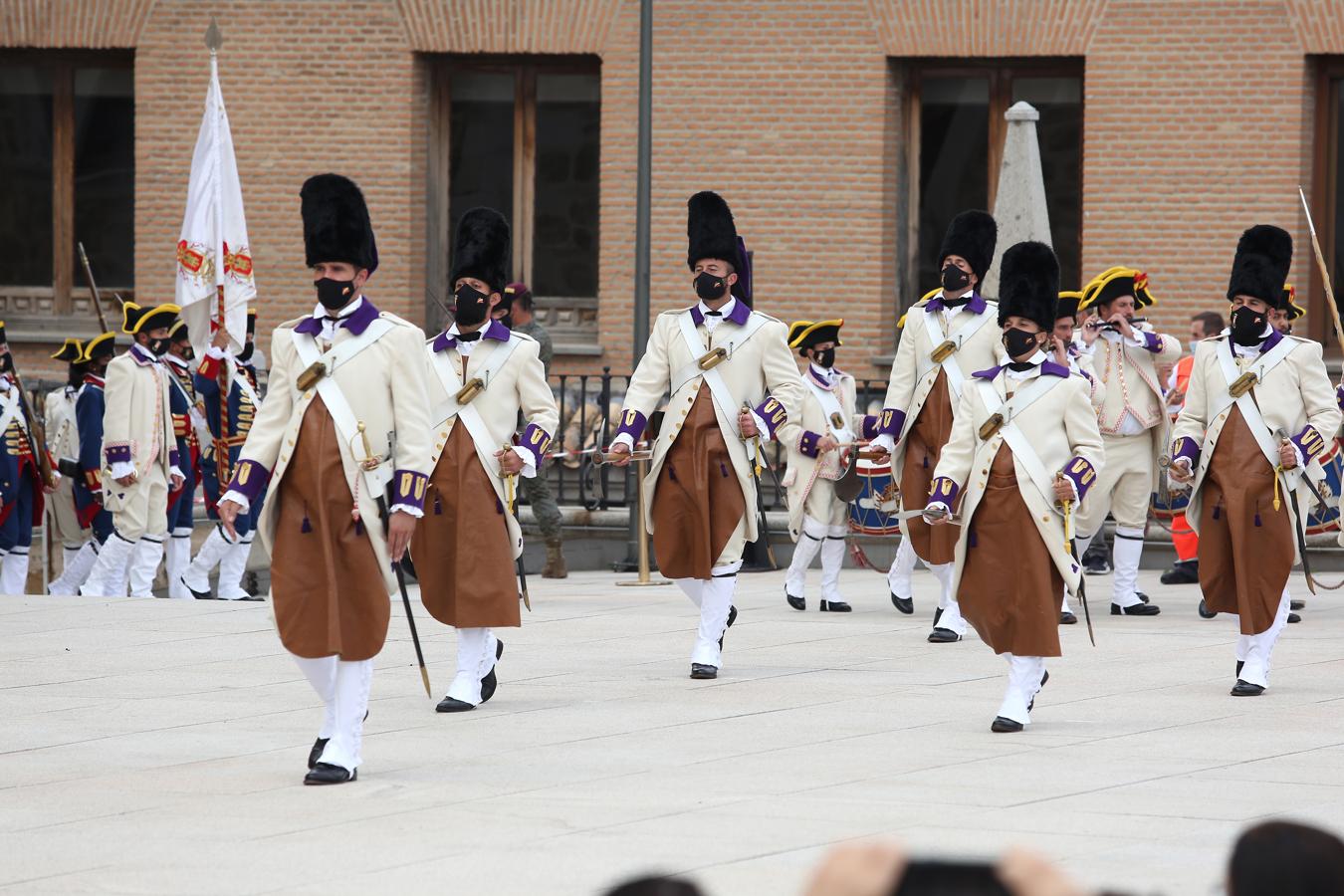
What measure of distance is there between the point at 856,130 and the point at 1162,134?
2.80 m

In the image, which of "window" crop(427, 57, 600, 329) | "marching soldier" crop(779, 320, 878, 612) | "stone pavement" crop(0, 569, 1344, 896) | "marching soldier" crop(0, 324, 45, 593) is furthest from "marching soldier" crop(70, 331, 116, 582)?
"window" crop(427, 57, 600, 329)

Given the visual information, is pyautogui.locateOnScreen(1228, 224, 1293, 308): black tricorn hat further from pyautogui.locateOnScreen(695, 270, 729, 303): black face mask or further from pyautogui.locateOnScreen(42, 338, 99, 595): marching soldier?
pyautogui.locateOnScreen(42, 338, 99, 595): marching soldier

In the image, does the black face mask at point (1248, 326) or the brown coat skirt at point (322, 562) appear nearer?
the brown coat skirt at point (322, 562)

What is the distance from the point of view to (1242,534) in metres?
10.0

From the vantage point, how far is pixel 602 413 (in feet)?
61.8

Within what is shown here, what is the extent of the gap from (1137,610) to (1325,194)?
7853 millimetres

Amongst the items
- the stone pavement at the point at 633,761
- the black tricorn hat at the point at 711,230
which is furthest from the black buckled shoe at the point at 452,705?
the black tricorn hat at the point at 711,230

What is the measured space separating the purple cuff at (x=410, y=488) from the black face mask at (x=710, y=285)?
3108 millimetres

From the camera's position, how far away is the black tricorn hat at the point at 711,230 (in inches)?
420

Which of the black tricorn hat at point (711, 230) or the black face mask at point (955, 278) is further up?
the black tricorn hat at point (711, 230)

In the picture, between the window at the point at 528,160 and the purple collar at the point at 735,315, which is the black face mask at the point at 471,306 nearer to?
the purple collar at the point at 735,315

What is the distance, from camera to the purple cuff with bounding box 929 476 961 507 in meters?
8.99

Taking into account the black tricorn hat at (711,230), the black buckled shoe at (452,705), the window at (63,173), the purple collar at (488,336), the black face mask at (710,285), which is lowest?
the black buckled shoe at (452,705)

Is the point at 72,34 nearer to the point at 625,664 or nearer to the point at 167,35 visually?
the point at 167,35
